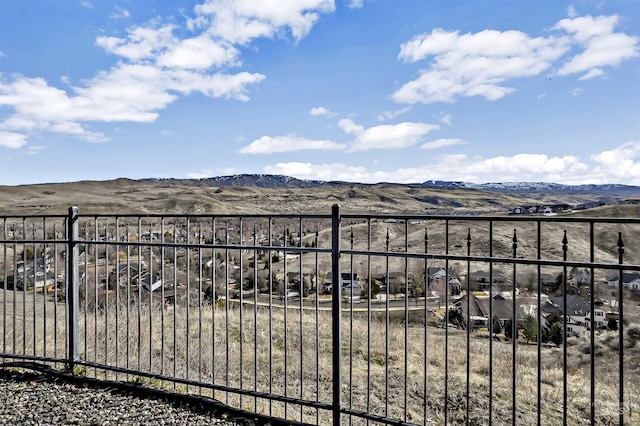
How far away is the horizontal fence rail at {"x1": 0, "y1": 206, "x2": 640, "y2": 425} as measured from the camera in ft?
10.1

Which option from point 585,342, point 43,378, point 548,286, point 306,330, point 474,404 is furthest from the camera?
point 306,330

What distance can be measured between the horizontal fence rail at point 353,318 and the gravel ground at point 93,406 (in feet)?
0.67

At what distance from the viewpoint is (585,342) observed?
769 cm

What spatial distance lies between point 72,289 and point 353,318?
12.5 ft

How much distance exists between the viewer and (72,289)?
4602mm

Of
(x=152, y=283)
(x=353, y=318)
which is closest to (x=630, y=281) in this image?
(x=353, y=318)

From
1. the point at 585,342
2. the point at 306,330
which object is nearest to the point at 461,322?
the point at 585,342

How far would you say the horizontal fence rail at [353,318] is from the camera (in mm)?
3086

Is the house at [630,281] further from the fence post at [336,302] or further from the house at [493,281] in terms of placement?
the fence post at [336,302]

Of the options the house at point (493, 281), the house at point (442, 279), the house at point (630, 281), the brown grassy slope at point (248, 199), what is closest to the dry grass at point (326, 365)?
the house at point (442, 279)

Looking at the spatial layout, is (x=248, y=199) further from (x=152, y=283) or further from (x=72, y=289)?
(x=152, y=283)

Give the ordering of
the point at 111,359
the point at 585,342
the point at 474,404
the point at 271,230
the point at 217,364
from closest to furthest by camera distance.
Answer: the point at 271,230, the point at 474,404, the point at 111,359, the point at 217,364, the point at 585,342

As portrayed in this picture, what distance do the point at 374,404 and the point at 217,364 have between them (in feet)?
8.10

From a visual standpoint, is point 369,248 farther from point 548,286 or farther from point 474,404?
point 474,404
